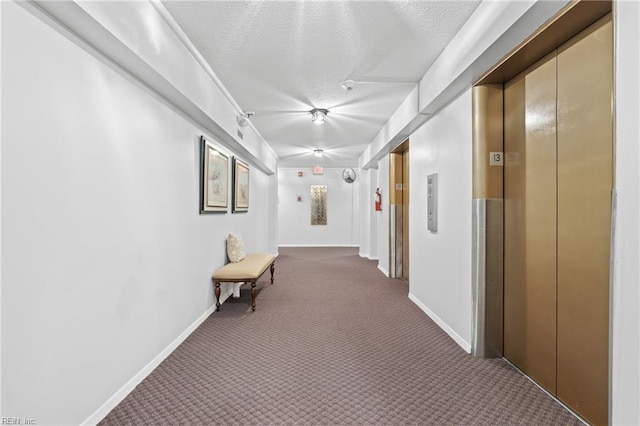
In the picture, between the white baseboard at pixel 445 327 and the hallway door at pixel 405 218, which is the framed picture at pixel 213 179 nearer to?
the white baseboard at pixel 445 327

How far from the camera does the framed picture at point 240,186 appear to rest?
480 cm

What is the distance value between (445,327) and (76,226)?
336 cm

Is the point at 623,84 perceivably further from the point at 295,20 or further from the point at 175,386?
the point at 175,386

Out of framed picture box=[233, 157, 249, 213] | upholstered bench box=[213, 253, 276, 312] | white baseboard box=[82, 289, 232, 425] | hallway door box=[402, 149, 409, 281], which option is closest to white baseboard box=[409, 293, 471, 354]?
hallway door box=[402, 149, 409, 281]

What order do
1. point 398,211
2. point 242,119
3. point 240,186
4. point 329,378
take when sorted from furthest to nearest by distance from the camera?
point 398,211 → point 240,186 → point 242,119 → point 329,378

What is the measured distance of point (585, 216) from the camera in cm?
182

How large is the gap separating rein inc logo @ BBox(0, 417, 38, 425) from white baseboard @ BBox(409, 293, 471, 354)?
3.05m

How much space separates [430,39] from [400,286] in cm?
385

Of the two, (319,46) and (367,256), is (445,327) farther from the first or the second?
(367,256)

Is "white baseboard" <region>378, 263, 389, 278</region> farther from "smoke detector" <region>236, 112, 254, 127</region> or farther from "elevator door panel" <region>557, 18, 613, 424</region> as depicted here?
"elevator door panel" <region>557, 18, 613, 424</region>

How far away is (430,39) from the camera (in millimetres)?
2678

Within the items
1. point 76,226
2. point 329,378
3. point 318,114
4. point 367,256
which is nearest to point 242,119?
point 318,114

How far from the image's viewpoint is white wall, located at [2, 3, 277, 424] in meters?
1.38

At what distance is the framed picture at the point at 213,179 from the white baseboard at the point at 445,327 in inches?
119
